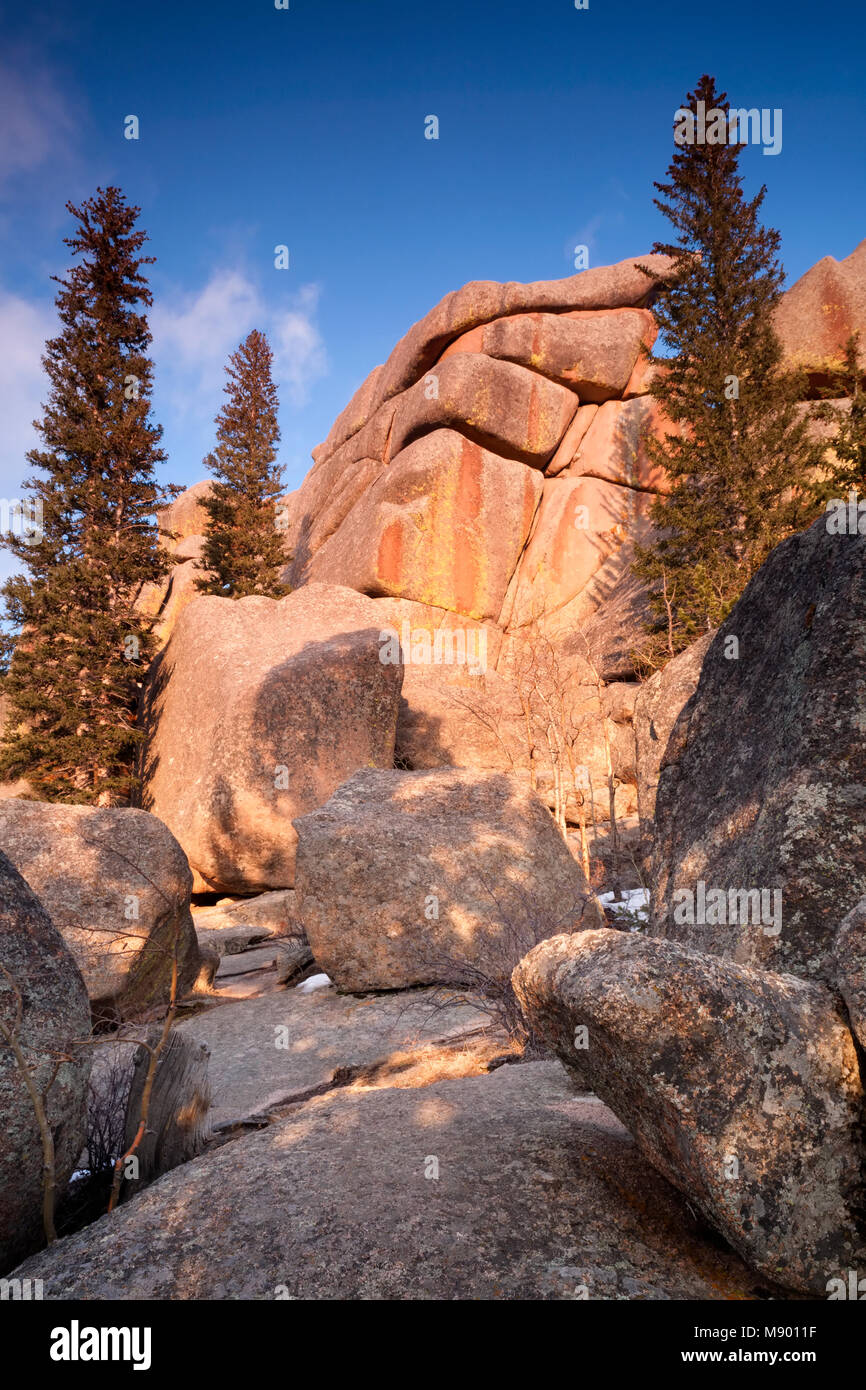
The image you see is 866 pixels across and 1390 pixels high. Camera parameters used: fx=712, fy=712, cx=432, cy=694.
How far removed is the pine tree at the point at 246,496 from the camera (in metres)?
24.2

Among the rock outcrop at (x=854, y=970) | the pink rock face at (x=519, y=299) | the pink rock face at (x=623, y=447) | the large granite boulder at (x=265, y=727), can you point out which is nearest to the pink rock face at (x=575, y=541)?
the pink rock face at (x=623, y=447)

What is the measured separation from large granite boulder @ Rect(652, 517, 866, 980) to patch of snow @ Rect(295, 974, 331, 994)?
391 centimetres

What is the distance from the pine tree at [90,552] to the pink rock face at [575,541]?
42.2 ft

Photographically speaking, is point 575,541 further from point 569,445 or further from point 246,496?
point 246,496

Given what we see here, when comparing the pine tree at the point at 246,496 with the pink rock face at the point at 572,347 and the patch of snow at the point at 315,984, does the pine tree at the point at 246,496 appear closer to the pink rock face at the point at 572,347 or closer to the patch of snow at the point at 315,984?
the pink rock face at the point at 572,347

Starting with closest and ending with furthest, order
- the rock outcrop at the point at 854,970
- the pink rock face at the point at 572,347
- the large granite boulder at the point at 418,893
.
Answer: the rock outcrop at the point at 854,970 < the large granite boulder at the point at 418,893 < the pink rock face at the point at 572,347

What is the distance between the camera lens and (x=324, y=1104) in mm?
3014

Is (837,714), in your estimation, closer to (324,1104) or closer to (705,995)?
(705,995)

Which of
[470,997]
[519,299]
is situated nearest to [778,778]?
[470,997]

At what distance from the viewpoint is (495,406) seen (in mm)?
25656
